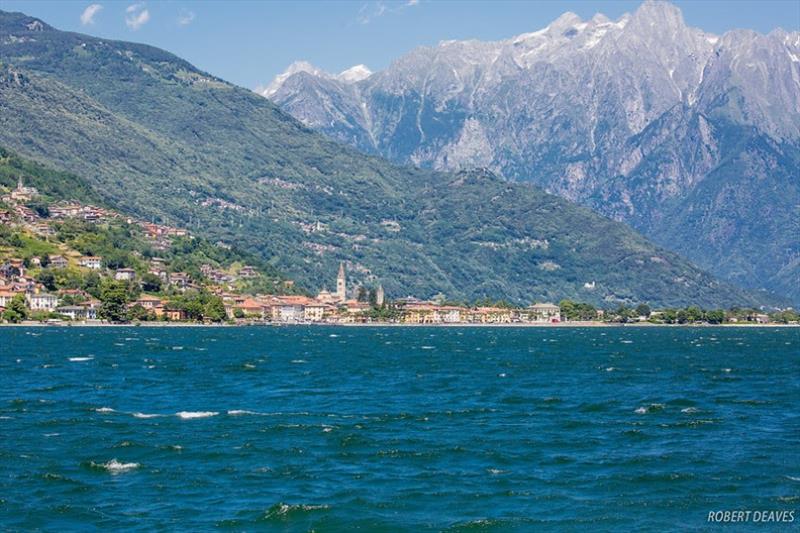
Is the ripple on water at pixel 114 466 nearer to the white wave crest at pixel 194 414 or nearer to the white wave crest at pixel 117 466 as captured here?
the white wave crest at pixel 117 466

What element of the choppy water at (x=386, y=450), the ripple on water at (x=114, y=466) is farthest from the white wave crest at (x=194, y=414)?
the ripple on water at (x=114, y=466)

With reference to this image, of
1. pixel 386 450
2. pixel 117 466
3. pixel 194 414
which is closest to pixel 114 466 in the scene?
pixel 117 466

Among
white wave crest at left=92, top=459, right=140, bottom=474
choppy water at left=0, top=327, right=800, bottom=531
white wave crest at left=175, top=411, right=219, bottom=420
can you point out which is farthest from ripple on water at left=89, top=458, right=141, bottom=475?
white wave crest at left=175, top=411, right=219, bottom=420

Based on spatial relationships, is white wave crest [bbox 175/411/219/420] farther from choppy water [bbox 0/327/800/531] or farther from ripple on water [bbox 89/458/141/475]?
ripple on water [bbox 89/458/141/475]

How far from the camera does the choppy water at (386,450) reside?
52.1m

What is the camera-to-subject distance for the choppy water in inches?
2050

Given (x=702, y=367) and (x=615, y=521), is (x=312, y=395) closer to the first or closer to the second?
(x=615, y=521)

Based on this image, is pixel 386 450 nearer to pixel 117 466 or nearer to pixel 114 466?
pixel 117 466

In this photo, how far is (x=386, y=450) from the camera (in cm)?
6731

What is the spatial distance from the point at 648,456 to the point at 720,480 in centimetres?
664

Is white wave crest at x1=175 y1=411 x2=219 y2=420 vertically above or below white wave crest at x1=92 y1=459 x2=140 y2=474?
above

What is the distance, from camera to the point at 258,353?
169500 millimetres

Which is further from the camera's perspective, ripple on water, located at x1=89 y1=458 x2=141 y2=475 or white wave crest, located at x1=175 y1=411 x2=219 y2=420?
white wave crest, located at x1=175 y1=411 x2=219 y2=420

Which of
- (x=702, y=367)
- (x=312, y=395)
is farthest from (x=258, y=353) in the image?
(x=312, y=395)
